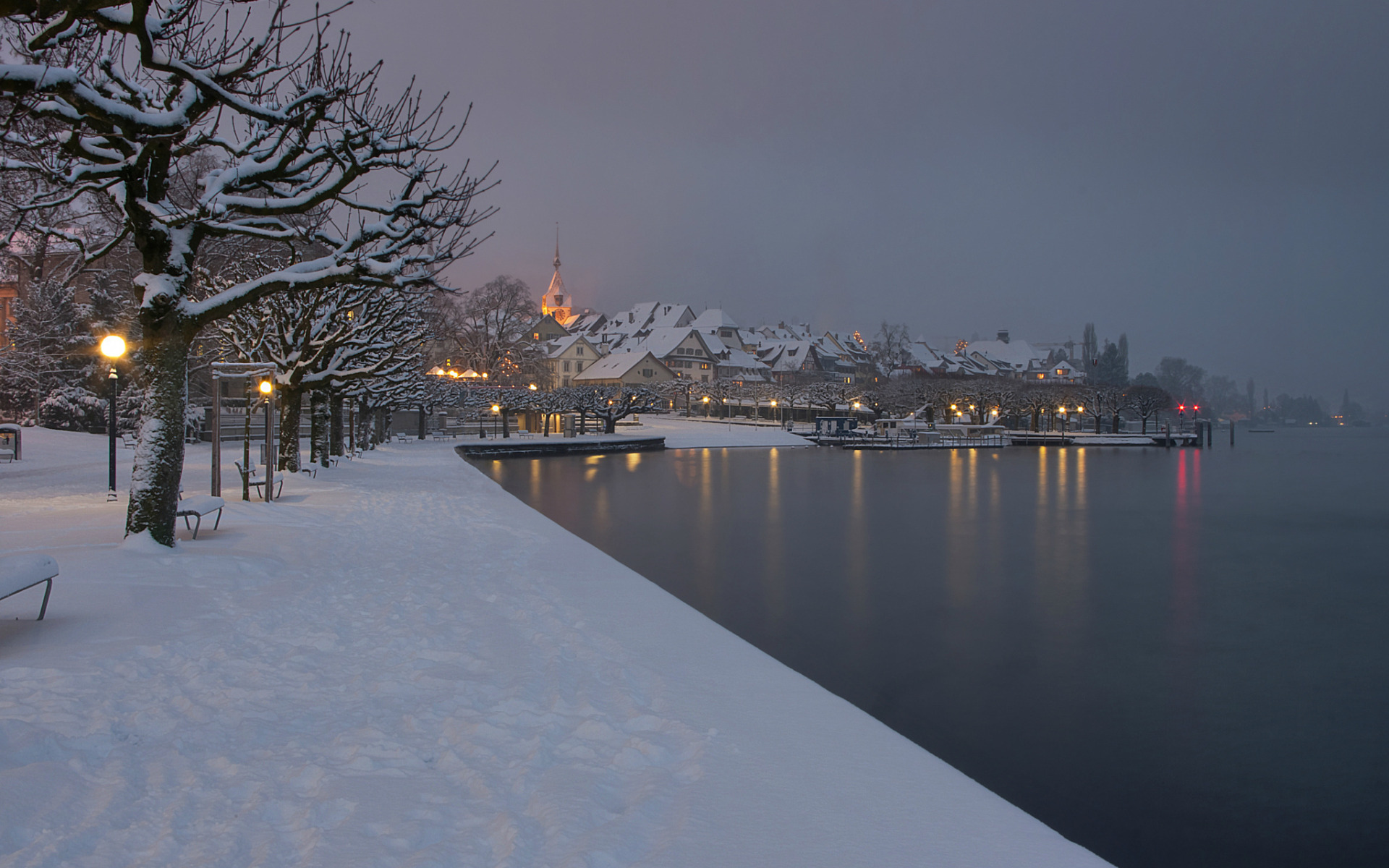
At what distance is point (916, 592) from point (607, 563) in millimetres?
4798

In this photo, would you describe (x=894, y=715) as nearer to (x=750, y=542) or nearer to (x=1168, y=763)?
(x=1168, y=763)

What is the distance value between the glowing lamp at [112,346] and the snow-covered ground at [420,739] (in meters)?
3.56

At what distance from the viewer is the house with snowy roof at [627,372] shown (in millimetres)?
79250

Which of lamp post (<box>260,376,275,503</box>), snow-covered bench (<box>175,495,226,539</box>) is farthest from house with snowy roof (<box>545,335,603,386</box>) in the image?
snow-covered bench (<box>175,495,226,539</box>)

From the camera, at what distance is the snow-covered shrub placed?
3144 cm

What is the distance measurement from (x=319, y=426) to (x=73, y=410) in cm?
1392

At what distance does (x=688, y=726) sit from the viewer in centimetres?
546

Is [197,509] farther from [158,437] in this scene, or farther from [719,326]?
[719,326]

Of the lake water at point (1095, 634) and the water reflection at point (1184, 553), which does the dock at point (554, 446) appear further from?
the water reflection at point (1184, 553)

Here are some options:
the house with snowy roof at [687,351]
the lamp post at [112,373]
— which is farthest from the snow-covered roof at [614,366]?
the lamp post at [112,373]

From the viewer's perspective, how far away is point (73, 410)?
31.9 metres

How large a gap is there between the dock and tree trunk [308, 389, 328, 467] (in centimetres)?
1223

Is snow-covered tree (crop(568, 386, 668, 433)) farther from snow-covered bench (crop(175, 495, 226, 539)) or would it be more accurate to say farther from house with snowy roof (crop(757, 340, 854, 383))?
house with snowy roof (crop(757, 340, 854, 383))

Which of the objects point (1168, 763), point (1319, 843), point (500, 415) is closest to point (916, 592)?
point (1168, 763)
